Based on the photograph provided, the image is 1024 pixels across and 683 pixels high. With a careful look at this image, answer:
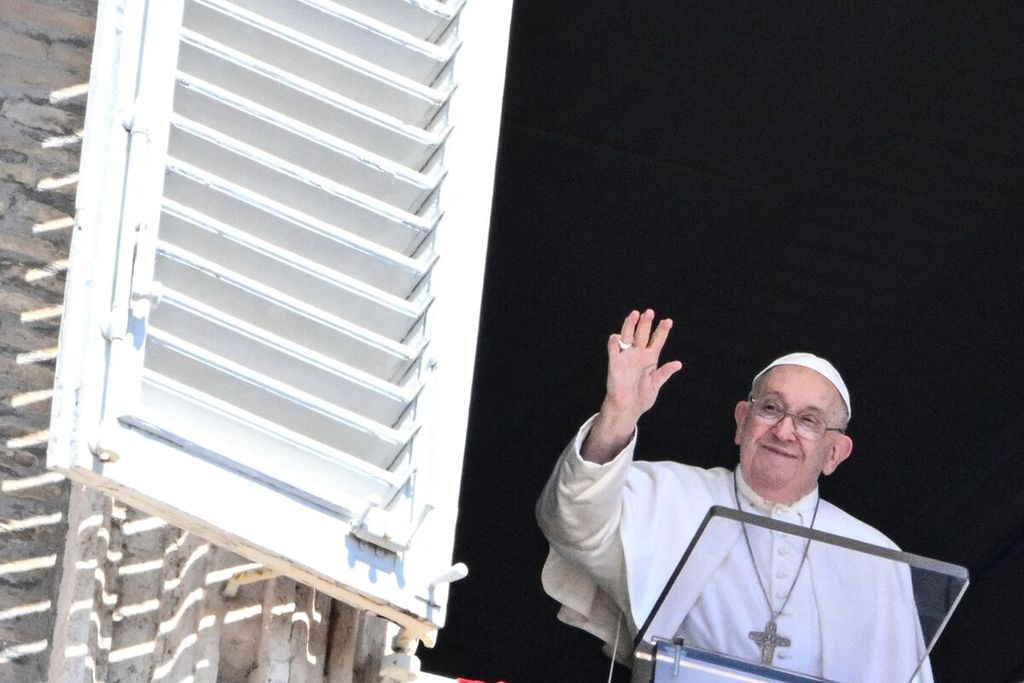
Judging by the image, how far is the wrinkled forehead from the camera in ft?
17.1

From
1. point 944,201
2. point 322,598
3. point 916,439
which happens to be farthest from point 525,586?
point 322,598

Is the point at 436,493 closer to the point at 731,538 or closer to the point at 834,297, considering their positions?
the point at 731,538

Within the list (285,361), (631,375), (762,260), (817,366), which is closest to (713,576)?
(631,375)

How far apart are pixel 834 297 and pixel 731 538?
2958 mm

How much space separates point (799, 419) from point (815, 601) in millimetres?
1064

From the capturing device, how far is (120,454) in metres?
3.31

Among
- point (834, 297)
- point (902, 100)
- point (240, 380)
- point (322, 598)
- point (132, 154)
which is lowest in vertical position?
point (322, 598)

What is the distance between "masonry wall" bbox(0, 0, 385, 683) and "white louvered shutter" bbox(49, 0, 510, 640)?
21.4 inches

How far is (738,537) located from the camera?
12.8 ft

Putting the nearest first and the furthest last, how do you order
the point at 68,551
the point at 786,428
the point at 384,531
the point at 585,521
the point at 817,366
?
the point at 384,531 → the point at 68,551 → the point at 585,521 → the point at 786,428 → the point at 817,366

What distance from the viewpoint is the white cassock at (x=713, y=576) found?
3.97 m

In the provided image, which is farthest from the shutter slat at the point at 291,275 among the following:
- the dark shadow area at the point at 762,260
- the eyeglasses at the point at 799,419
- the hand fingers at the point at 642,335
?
the dark shadow area at the point at 762,260

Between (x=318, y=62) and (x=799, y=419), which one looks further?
(x=799, y=419)

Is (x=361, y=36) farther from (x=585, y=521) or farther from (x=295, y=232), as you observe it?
(x=585, y=521)
